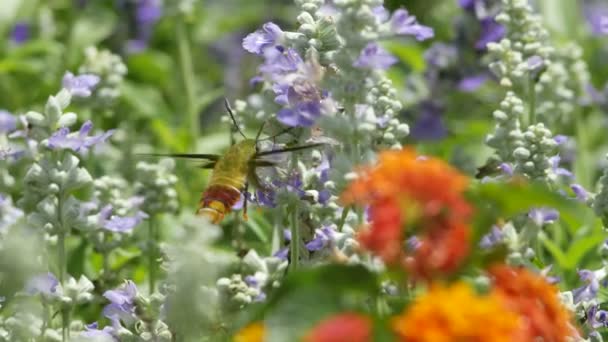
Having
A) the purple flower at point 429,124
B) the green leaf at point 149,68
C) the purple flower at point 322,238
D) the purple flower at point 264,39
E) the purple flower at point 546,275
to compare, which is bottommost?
the purple flower at point 546,275

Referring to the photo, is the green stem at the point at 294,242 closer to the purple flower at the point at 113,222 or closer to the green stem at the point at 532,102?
the purple flower at the point at 113,222

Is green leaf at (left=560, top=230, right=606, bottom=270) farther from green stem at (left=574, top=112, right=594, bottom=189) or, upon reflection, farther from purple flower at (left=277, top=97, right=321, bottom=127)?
purple flower at (left=277, top=97, right=321, bottom=127)

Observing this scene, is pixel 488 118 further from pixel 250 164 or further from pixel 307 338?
pixel 307 338

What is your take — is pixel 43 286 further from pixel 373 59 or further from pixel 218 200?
pixel 373 59

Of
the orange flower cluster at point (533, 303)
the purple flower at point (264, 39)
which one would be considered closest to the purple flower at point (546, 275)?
the orange flower cluster at point (533, 303)

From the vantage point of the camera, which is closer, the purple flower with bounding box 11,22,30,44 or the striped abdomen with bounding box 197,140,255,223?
the striped abdomen with bounding box 197,140,255,223

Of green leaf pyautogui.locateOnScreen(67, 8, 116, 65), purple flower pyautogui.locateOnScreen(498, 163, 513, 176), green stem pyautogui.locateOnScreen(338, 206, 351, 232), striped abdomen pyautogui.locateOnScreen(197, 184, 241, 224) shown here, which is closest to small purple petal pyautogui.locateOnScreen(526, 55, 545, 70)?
purple flower pyautogui.locateOnScreen(498, 163, 513, 176)
